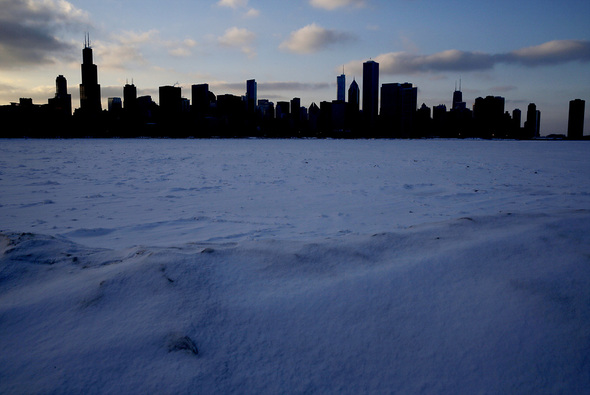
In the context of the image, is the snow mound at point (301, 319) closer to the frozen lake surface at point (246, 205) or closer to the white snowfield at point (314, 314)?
the white snowfield at point (314, 314)

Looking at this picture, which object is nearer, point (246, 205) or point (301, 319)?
point (301, 319)

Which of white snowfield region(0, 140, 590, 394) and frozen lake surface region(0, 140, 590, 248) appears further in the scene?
frozen lake surface region(0, 140, 590, 248)

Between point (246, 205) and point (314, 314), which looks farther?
point (246, 205)

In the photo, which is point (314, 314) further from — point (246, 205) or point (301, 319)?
point (246, 205)

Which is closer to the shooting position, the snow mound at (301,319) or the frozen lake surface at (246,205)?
the snow mound at (301,319)

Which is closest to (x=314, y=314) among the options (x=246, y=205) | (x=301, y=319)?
(x=301, y=319)

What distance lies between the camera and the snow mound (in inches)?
57.3

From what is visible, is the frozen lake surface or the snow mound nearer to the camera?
the snow mound

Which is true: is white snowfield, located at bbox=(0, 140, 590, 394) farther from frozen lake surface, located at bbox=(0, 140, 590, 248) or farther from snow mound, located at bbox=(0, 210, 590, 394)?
frozen lake surface, located at bbox=(0, 140, 590, 248)

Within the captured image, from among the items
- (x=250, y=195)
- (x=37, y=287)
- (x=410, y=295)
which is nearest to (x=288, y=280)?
(x=410, y=295)

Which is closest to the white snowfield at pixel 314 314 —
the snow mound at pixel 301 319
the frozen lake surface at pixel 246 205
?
the snow mound at pixel 301 319

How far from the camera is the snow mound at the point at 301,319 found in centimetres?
146

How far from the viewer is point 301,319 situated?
5.88ft

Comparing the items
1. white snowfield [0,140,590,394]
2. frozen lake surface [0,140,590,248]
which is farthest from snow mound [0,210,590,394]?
frozen lake surface [0,140,590,248]
